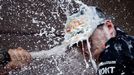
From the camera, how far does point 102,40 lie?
2.40m

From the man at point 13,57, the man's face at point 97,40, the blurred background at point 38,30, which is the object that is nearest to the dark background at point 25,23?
the blurred background at point 38,30

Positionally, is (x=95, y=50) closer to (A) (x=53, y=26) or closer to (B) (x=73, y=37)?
(B) (x=73, y=37)

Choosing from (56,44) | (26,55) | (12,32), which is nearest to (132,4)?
(56,44)

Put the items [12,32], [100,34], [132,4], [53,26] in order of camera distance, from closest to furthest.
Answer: [100,34]
[12,32]
[53,26]
[132,4]

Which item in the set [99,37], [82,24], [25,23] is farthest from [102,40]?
[25,23]

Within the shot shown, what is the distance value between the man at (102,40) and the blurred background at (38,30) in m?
1.08

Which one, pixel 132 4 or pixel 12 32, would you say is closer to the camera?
pixel 12 32

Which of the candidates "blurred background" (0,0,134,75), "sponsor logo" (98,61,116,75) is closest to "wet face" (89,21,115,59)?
"sponsor logo" (98,61,116,75)

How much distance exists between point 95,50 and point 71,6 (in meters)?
1.82

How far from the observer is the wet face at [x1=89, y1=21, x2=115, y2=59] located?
7.86 feet

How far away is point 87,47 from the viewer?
243 cm

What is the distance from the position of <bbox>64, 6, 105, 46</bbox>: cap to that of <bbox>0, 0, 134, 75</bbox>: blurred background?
104 cm

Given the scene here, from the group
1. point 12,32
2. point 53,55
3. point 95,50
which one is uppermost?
point 95,50

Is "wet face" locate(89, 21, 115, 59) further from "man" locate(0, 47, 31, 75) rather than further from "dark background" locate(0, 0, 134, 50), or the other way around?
"dark background" locate(0, 0, 134, 50)
